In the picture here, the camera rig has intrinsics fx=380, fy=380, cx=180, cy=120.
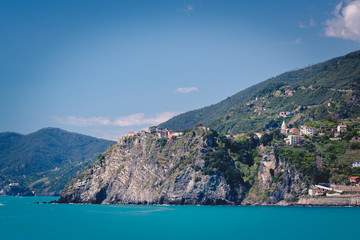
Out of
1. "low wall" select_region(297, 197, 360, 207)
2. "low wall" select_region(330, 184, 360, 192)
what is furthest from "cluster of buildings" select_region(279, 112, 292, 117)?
"low wall" select_region(297, 197, 360, 207)

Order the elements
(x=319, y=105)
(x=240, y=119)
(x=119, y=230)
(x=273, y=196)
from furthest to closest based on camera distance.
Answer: (x=240, y=119) → (x=319, y=105) → (x=273, y=196) → (x=119, y=230)

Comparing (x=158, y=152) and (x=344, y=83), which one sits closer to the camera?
(x=158, y=152)

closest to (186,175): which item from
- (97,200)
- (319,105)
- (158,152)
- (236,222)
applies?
(158,152)

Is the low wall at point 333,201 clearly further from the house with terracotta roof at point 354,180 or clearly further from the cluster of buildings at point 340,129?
the cluster of buildings at point 340,129

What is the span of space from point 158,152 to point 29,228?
63.1 meters

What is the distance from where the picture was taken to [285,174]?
9219cm

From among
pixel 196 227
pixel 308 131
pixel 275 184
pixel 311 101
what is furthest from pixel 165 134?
pixel 196 227

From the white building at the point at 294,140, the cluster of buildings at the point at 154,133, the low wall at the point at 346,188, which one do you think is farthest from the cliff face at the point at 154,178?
the low wall at the point at 346,188

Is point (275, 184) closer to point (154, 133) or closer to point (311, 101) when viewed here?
point (154, 133)

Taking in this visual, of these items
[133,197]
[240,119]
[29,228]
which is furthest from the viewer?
[240,119]

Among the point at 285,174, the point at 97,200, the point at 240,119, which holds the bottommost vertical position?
the point at 97,200

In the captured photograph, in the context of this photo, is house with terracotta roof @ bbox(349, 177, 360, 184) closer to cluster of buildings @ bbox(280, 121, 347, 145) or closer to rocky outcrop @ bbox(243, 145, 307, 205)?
rocky outcrop @ bbox(243, 145, 307, 205)

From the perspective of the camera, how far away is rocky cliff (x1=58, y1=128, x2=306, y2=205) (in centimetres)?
9506

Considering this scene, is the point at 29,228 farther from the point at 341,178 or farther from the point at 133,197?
the point at 341,178
